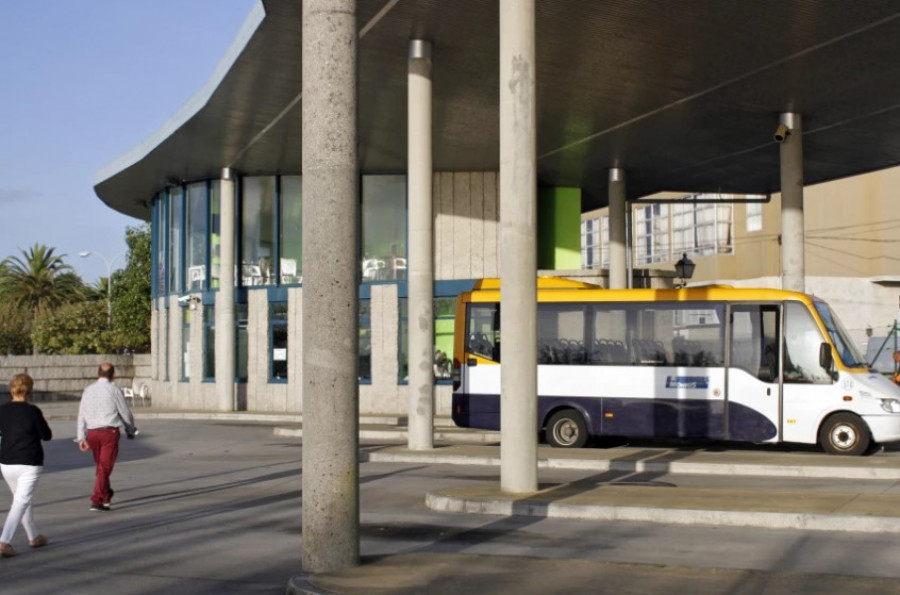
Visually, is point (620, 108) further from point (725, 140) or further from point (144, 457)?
point (144, 457)

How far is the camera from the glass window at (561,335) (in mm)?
21562

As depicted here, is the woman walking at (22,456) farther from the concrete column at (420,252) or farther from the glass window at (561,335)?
the glass window at (561,335)

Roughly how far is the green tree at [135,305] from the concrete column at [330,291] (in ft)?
174

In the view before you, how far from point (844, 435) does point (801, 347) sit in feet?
5.27

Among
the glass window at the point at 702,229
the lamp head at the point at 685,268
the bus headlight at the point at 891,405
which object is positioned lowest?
the bus headlight at the point at 891,405

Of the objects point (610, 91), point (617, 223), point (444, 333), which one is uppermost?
point (610, 91)

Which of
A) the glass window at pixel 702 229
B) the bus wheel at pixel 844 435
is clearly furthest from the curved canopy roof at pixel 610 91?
the glass window at pixel 702 229

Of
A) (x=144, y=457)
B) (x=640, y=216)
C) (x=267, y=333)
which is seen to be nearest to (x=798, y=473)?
(x=144, y=457)

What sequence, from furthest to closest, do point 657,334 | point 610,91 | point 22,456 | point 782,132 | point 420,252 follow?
point 782,132 → point 610,91 → point 657,334 → point 420,252 → point 22,456

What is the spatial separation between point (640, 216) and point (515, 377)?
70068 millimetres

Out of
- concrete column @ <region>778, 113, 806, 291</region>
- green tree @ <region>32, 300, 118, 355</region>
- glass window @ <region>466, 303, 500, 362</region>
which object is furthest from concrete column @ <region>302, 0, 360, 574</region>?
green tree @ <region>32, 300, 118, 355</region>

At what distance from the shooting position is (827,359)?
756 inches

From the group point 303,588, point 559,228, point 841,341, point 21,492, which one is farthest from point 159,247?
point 303,588

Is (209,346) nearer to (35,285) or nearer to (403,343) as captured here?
(403,343)
